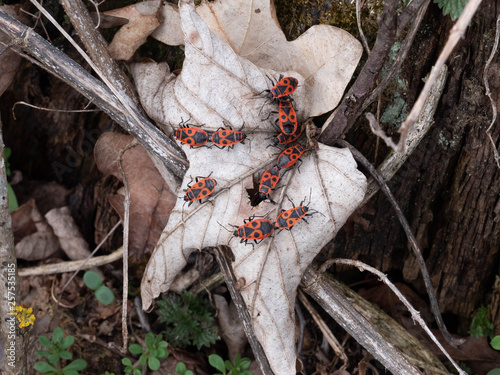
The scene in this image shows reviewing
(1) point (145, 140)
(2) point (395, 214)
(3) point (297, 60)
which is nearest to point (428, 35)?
(3) point (297, 60)

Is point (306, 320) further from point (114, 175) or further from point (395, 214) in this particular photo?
point (114, 175)

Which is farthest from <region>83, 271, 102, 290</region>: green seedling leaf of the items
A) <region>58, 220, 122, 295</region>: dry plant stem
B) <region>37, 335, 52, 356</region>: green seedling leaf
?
<region>37, 335, 52, 356</region>: green seedling leaf

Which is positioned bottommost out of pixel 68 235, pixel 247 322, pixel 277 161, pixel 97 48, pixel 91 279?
pixel 91 279

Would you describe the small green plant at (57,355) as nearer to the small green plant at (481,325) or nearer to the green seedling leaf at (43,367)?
the green seedling leaf at (43,367)

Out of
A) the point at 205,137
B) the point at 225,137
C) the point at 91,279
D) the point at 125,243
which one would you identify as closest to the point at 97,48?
the point at 205,137

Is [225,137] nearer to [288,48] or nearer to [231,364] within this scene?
[288,48]

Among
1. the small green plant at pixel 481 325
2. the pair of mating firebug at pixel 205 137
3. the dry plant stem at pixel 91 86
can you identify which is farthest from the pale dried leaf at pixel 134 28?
the small green plant at pixel 481 325
